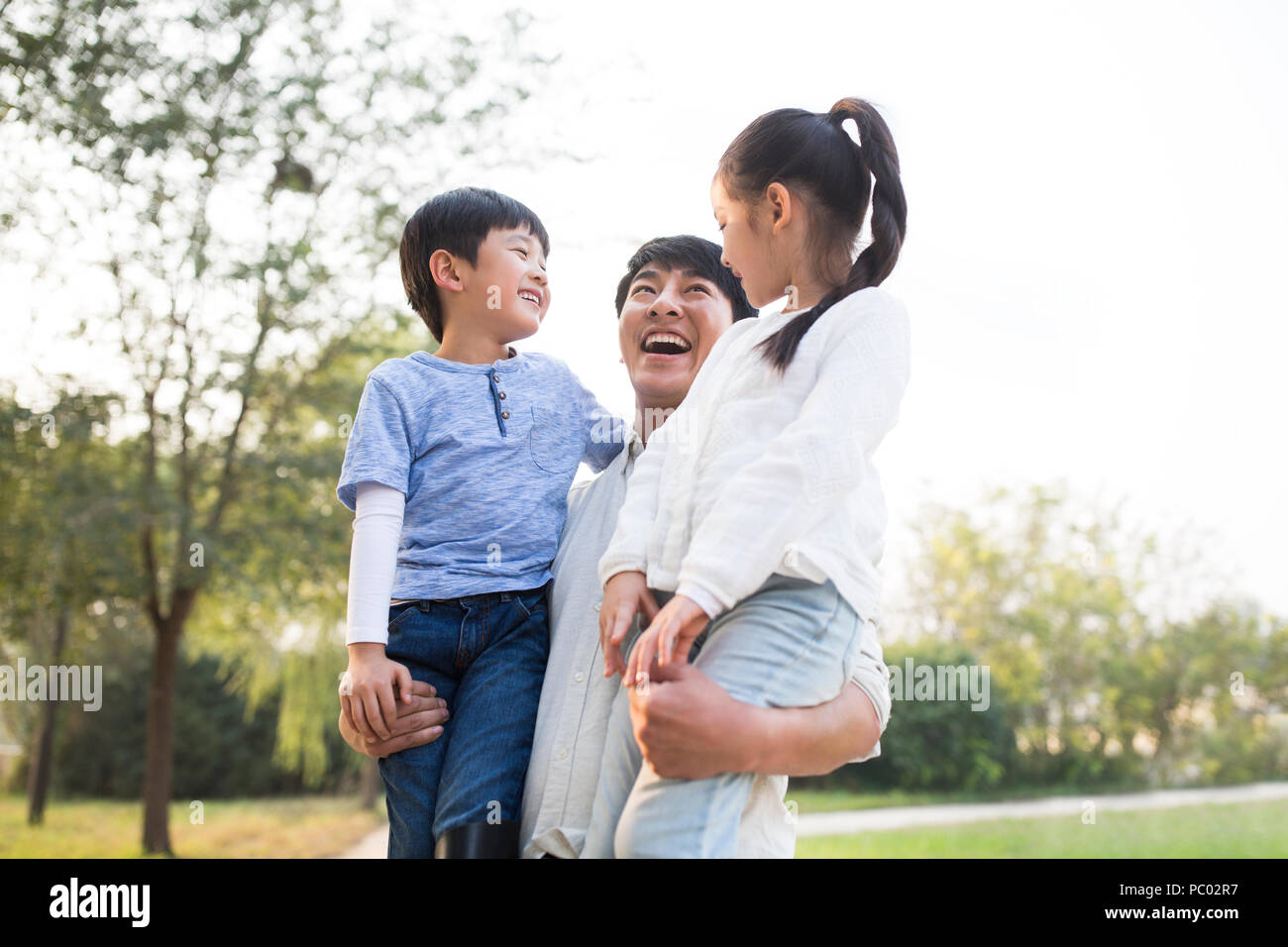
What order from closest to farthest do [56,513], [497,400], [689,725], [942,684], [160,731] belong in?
1. [689,725]
2. [497,400]
3. [56,513]
4. [160,731]
5. [942,684]

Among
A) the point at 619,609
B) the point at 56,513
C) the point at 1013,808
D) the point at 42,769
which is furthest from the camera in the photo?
the point at 42,769

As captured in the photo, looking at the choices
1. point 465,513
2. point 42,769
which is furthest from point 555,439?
point 42,769

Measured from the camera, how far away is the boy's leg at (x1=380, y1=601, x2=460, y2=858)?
1652 mm

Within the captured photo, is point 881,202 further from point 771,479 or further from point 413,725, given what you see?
point 413,725

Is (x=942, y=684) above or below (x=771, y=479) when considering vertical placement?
below

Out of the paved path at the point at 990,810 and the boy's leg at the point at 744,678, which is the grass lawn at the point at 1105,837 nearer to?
the paved path at the point at 990,810

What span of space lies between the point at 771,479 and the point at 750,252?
18.6 inches

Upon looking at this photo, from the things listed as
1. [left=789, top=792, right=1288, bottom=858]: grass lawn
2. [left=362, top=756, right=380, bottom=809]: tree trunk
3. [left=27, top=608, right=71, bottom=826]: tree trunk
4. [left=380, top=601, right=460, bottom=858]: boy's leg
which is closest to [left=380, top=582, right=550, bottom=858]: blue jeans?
[left=380, top=601, right=460, bottom=858]: boy's leg

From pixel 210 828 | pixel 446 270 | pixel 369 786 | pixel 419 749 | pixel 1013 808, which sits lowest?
pixel 369 786

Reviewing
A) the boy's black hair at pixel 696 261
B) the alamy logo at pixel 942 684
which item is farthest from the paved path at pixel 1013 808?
the boy's black hair at pixel 696 261

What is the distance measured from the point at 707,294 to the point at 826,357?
65 centimetres

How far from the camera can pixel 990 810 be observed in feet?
41.1

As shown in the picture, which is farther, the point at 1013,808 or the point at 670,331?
the point at 1013,808
